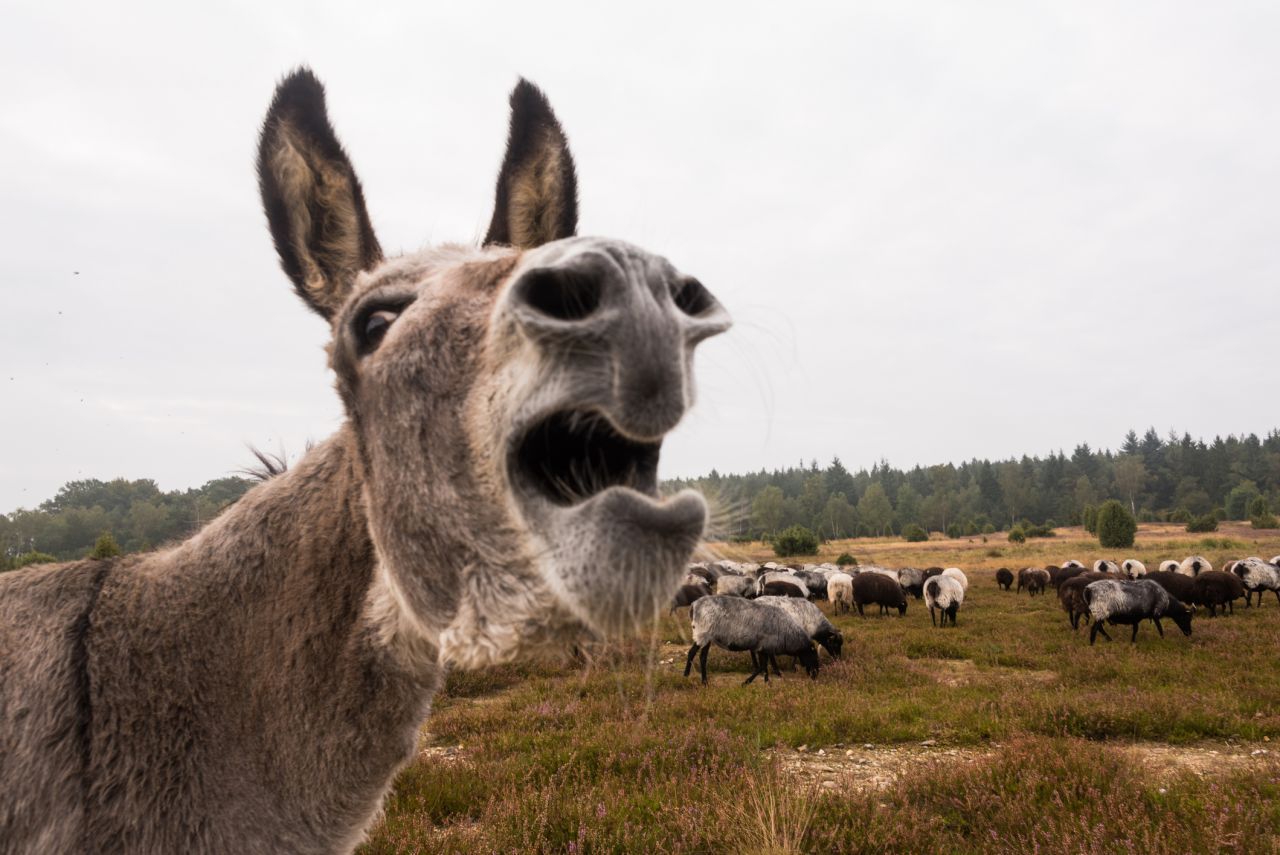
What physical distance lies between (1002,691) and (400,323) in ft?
46.1

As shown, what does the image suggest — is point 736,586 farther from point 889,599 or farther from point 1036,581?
A: point 1036,581

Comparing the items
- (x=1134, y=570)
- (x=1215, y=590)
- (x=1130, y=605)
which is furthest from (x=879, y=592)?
(x=1134, y=570)

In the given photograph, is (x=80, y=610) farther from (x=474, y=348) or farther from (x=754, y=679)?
(x=754, y=679)

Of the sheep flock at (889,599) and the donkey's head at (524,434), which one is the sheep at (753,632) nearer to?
the sheep flock at (889,599)

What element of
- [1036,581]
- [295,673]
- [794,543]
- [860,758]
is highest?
[295,673]

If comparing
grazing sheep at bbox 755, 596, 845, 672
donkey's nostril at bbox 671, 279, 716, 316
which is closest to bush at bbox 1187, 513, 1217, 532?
grazing sheep at bbox 755, 596, 845, 672

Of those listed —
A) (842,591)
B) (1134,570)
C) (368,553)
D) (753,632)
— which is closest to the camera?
(368,553)

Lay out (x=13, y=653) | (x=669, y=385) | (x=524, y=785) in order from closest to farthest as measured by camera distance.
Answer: (x=669, y=385) < (x=13, y=653) < (x=524, y=785)

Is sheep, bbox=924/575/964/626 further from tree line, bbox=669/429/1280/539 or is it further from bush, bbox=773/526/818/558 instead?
tree line, bbox=669/429/1280/539

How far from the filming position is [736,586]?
27.2m

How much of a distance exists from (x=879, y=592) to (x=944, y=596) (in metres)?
2.70

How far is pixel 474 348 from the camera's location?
4.66 feet

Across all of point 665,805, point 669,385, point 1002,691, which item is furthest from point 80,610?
point 1002,691

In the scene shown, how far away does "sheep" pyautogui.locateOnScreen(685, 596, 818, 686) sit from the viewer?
48.0 feet
